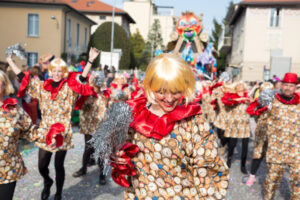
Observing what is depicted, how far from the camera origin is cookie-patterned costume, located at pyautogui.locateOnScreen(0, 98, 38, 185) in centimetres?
270

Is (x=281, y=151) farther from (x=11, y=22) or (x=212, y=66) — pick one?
(x=11, y=22)

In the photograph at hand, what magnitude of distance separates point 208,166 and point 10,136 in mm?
1895

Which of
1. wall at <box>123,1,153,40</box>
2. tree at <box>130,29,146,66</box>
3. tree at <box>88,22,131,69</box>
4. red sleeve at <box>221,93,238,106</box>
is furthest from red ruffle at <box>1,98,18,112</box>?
wall at <box>123,1,153,40</box>

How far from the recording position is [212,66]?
1174cm

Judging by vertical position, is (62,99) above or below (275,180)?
above

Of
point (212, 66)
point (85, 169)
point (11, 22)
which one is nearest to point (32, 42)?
point (11, 22)

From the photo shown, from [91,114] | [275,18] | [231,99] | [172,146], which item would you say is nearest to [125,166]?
[172,146]

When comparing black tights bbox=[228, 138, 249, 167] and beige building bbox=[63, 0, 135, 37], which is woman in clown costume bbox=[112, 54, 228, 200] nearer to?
black tights bbox=[228, 138, 249, 167]

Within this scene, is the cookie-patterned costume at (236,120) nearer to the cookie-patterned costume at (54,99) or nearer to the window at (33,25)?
the cookie-patterned costume at (54,99)

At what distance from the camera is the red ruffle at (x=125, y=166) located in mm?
1895

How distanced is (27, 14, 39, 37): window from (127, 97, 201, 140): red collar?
84.6ft

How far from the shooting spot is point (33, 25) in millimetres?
25156

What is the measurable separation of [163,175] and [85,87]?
250cm

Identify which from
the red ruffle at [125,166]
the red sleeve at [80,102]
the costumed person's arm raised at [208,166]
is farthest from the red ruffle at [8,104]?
the red sleeve at [80,102]
